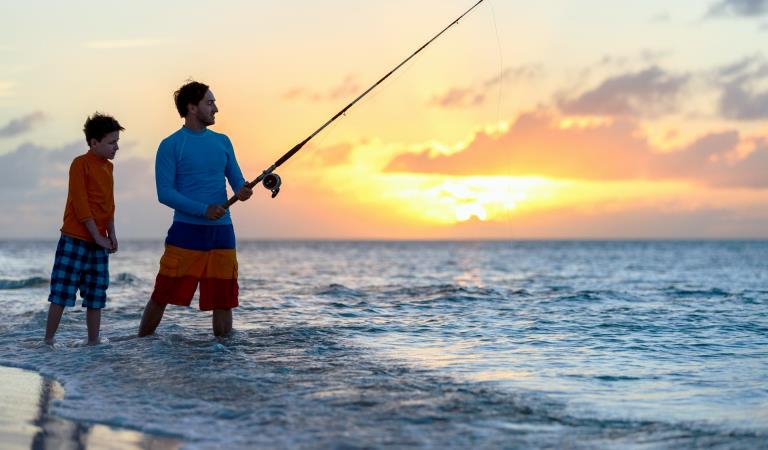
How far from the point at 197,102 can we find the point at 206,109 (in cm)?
8

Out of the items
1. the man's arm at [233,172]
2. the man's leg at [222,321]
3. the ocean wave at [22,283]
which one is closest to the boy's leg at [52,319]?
the man's leg at [222,321]

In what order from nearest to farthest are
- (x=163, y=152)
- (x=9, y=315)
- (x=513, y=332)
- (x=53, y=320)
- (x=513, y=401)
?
(x=513, y=401) → (x=163, y=152) → (x=53, y=320) → (x=513, y=332) → (x=9, y=315)

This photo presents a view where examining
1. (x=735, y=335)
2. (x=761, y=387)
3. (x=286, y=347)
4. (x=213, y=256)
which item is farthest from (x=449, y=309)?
(x=761, y=387)

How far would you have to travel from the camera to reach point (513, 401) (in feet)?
14.3

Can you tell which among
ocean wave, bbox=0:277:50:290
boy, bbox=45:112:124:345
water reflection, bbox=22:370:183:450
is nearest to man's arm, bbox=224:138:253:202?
boy, bbox=45:112:124:345

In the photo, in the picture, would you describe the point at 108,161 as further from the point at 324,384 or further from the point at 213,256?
the point at 324,384

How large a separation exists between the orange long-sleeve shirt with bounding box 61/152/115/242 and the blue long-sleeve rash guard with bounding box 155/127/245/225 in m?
0.42

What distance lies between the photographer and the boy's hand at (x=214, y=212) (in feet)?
18.5

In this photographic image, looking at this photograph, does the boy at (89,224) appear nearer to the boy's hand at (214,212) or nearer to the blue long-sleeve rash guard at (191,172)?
the blue long-sleeve rash guard at (191,172)

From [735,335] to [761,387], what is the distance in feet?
9.76

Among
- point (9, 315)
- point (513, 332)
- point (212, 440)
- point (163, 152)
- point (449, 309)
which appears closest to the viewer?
point (212, 440)

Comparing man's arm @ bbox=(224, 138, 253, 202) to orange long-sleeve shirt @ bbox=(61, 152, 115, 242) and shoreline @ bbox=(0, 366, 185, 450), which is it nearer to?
orange long-sleeve shirt @ bbox=(61, 152, 115, 242)

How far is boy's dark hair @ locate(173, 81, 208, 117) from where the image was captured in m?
5.77

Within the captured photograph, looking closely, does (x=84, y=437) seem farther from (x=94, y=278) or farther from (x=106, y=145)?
(x=106, y=145)
